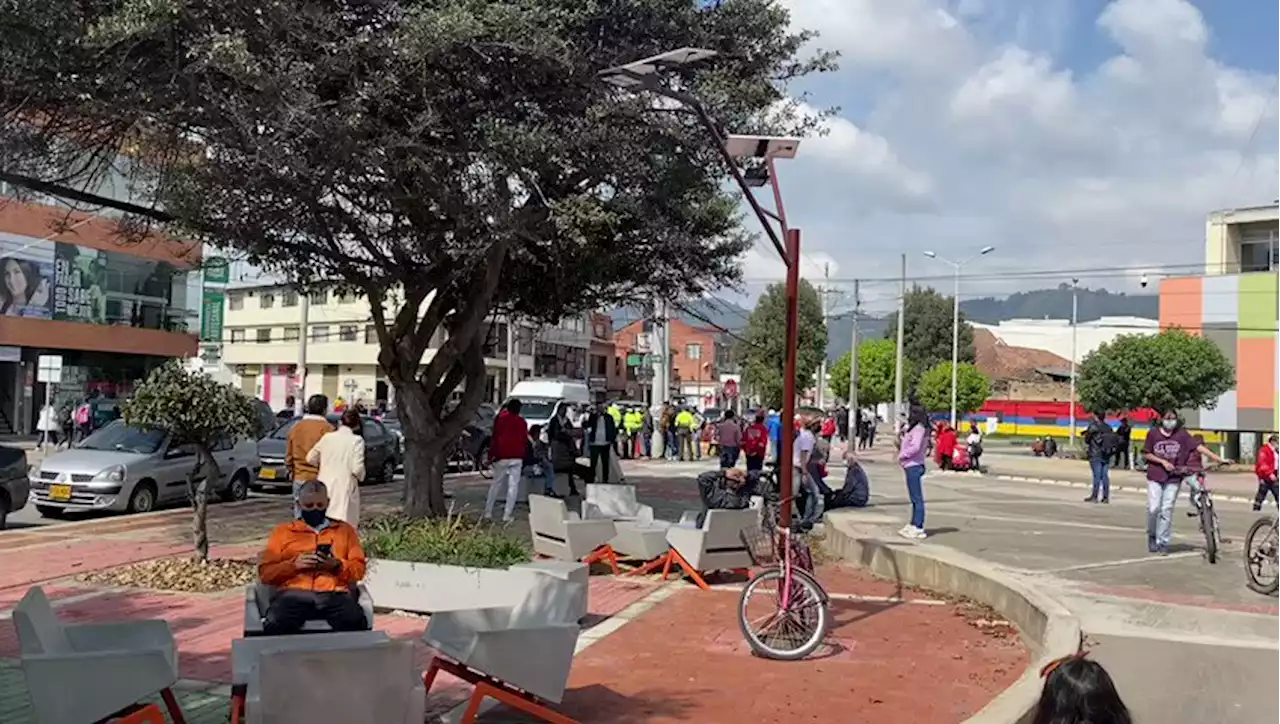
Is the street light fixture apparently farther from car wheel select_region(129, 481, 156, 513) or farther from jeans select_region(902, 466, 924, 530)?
car wheel select_region(129, 481, 156, 513)

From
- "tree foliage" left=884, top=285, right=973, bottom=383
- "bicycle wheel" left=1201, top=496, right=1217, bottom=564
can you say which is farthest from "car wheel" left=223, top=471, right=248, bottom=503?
"tree foliage" left=884, top=285, right=973, bottom=383

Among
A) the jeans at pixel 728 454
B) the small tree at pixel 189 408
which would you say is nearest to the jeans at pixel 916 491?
the small tree at pixel 189 408

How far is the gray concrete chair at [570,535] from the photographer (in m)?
11.4

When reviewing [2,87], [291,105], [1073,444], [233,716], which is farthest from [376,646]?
[1073,444]

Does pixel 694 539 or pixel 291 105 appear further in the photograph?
pixel 694 539

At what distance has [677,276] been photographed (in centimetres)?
1870

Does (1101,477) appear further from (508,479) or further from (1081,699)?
(1081,699)

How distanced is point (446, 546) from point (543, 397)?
25.0 m

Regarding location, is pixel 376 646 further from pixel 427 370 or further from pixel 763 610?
pixel 427 370

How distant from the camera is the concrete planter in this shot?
26.8 feet

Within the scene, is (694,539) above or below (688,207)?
below

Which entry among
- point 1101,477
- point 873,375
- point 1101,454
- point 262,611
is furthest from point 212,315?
point 262,611

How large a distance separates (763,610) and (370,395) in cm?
5937

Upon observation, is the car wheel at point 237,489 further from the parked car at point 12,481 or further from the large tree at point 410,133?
the large tree at point 410,133
